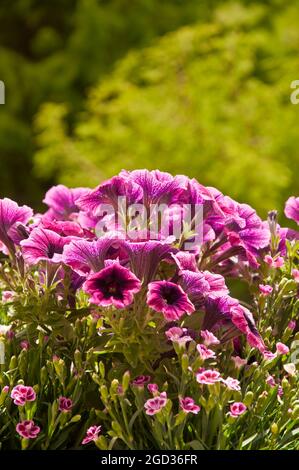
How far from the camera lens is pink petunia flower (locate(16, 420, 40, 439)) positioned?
1.65 meters

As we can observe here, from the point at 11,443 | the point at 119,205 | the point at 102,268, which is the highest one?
the point at 119,205

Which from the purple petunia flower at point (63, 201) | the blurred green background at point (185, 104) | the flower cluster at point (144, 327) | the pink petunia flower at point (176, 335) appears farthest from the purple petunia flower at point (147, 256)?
the blurred green background at point (185, 104)

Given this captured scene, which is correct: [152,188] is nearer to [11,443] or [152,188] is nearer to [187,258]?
[187,258]

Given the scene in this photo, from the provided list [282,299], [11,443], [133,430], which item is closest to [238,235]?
[282,299]

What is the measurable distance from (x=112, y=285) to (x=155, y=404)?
26 centimetres

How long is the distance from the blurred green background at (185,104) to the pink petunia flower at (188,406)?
15.3 ft

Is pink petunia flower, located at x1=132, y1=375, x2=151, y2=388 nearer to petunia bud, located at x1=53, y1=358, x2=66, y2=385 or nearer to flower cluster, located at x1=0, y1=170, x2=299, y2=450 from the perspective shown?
flower cluster, located at x1=0, y1=170, x2=299, y2=450

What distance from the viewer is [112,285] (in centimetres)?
162

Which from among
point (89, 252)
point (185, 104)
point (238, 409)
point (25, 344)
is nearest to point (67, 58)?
point (185, 104)

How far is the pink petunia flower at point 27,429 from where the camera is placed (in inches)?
65.0

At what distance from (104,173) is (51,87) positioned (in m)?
3.33

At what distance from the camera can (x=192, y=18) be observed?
32.7ft

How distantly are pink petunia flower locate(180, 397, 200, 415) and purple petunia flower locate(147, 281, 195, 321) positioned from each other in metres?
0.18

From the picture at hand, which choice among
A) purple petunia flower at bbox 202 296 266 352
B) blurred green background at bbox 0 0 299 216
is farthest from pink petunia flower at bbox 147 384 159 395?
blurred green background at bbox 0 0 299 216
